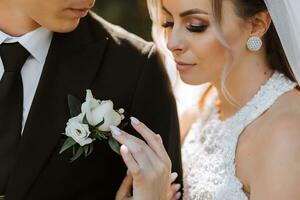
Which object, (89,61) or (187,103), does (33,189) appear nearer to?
(89,61)

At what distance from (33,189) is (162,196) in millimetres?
567

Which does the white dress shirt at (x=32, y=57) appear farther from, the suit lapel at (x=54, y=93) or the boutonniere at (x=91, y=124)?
the boutonniere at (x=91, y=124)

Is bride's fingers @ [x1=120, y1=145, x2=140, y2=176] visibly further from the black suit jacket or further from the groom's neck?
the groom's neck

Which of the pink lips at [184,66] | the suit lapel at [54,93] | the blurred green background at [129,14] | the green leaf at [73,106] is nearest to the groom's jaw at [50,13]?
the suit lapel at [54,93]

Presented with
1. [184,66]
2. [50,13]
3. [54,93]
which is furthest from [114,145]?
[50,13]

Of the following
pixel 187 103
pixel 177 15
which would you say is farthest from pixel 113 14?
pixel 177 15

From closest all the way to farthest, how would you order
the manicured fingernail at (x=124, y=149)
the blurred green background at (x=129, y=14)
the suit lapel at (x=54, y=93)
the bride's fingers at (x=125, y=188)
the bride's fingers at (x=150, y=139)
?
the manicured fingernail at (x=124, y=149), the bride's fingers at (x=150, y=139), the suit lapel at (x=54, y=93), the bride's fingers at (x=125, y=188), the blurred green background at (x=129, y=14)

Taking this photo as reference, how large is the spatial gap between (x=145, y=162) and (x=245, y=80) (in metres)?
0.67

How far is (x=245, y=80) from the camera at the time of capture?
3838 millimetres

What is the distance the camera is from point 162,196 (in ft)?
11.9

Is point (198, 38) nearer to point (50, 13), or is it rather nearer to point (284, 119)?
point (284, 119)

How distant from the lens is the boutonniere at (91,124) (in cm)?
347

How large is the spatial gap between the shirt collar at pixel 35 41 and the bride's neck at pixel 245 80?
0.82 metres

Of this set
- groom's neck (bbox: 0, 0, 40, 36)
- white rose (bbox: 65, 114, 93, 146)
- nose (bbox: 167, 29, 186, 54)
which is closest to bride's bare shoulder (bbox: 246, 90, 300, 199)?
nose (bbox: 167, 29, 186, 54)
